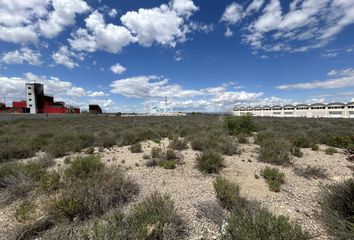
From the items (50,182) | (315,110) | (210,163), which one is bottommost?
(210,163)

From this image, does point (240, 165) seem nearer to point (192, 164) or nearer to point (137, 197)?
point (192, 164)

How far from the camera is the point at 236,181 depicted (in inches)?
231

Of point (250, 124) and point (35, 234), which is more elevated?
point (250, 124)

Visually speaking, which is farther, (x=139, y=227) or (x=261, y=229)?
(x=139, y=227)

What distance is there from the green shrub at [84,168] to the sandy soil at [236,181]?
110 cm

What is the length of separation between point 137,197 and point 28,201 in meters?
2.36

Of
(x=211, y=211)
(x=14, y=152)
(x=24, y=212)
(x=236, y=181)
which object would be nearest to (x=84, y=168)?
(x=24, y=212)

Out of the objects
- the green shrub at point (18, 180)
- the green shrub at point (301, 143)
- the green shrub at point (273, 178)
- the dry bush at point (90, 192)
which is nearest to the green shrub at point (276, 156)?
the green shrub at point (273, 178)

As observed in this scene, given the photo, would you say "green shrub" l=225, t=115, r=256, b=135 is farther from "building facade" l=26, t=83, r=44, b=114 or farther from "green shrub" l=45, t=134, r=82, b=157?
"building facade" l=26, t=83, r=44, b=114

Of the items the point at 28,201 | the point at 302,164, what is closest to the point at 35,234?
the point at 28,201

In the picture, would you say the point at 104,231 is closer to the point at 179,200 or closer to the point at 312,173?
the point at 179,200

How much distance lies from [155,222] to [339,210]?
3.44m

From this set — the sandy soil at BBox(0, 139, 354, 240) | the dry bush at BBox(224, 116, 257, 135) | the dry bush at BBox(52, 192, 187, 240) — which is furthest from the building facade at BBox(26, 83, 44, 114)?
the dry bush at BBox(52, 192, 187, 240)

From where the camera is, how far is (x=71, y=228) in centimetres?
344
